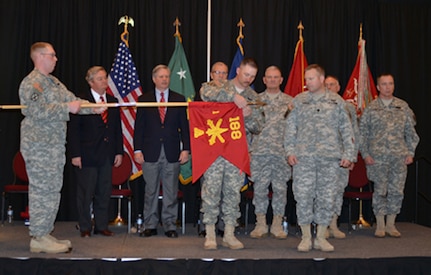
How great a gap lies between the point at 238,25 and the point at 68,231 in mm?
3843

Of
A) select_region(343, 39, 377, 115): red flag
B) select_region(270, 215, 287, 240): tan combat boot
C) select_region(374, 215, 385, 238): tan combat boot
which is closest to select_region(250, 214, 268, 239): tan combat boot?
select_region(270, 215, 287, 240): tan combat boot

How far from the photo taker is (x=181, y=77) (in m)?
7.76

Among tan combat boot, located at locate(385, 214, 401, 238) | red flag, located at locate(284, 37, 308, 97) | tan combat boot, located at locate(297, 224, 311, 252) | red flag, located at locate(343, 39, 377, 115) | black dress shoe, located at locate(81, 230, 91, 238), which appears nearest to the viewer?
tan combat boot, located at locate(297, 224, 311, 252)

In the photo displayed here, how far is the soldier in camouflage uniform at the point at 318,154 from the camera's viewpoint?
552cm

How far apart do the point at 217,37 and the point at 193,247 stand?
3762 mm

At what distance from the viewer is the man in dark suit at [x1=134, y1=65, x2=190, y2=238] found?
639cm

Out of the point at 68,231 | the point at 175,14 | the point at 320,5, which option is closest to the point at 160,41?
the point at 175,14

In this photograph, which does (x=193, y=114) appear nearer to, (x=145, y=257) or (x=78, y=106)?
(x=78, y=106)

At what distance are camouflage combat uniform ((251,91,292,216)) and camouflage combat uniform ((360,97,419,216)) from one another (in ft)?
3.49

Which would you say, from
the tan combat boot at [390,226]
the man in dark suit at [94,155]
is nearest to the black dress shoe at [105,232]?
the man in dark suit at [94,155]

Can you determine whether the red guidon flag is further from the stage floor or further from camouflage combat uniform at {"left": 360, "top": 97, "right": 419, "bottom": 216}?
camouflage combat uniform at {"left": 360, "top": 97, "right": 419, "bottom": 216}

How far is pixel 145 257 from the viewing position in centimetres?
504

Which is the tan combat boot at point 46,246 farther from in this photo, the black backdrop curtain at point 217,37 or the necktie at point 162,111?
the black backdrop curtain at point 217,37

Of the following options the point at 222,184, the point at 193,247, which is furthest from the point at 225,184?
the point at 193,247
